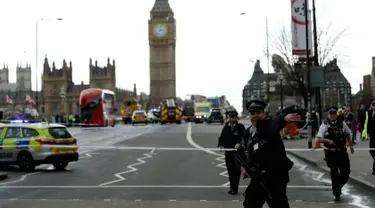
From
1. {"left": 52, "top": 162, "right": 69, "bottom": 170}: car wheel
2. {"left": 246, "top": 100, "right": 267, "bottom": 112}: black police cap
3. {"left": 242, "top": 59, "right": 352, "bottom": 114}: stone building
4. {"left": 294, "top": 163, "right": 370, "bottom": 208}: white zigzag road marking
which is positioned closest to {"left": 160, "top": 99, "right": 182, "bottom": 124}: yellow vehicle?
{"left": 242, "top": 59, "right": 352, "bottom": 114}: stone building

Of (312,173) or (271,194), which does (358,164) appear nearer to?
(312,173)

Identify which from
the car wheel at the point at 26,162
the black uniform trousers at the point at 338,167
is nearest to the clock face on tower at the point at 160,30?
the car wheel at the point at 26,162

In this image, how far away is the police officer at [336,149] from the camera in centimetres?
1070

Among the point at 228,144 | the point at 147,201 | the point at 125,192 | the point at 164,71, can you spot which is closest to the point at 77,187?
the point at 125,192

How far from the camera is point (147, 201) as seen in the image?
35.9 feet

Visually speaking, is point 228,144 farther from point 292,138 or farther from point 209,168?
point 292,138

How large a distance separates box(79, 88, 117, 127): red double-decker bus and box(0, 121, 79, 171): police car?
37.0m

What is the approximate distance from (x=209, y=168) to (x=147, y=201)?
6991 mm

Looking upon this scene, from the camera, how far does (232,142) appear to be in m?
12.0

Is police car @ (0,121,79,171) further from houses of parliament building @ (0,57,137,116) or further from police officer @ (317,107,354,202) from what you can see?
houses of parliament building @ (0,57,137,116)

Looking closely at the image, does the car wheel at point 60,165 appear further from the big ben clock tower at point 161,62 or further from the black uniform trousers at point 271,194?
the big ben clock tower at point 161,62

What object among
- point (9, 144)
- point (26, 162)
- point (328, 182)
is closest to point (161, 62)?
point (9, 144)

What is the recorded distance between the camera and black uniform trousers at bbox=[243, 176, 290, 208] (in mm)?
6789

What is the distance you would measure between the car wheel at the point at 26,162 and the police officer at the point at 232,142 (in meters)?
6.97
